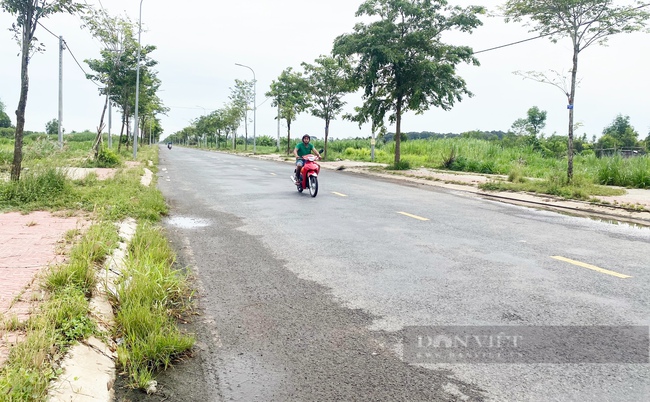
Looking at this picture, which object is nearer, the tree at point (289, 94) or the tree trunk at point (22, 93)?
the tree trunk at point (22, 93)

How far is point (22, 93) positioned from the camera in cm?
1122

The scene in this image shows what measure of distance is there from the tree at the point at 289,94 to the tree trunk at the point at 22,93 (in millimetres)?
28565

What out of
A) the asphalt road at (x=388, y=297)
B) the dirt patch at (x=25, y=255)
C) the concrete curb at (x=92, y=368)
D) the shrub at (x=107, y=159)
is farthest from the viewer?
the shrub at (x=107, y=159)

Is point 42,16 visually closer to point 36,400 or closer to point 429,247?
point 429,247

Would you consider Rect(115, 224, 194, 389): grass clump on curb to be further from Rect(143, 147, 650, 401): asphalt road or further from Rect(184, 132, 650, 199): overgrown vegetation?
Rect(184, 132, 650, 199): overgrown vegetation

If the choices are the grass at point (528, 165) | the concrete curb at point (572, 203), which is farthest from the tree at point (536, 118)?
the concrete curb at point (572, 203)

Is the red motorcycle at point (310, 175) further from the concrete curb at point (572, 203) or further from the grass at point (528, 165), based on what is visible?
the grass at point (528, 165)

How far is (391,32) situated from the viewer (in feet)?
81.5

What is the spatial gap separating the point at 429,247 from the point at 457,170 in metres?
20.4

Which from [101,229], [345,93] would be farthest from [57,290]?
[345,93]

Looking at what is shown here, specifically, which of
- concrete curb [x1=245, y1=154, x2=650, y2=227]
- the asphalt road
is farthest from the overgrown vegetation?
the asphalt road

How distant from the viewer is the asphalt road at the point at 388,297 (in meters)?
3.17

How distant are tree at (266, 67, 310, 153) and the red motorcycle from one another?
25.9 meters

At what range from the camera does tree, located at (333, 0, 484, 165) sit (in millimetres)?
24016
